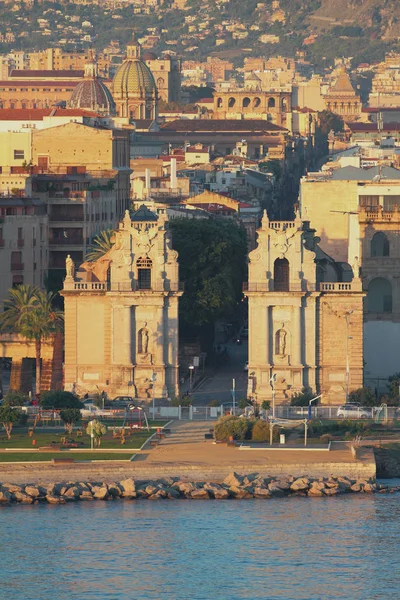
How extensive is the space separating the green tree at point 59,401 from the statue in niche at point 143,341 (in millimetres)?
6202

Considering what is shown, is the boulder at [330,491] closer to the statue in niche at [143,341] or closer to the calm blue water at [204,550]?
the calm blue water at [204,550]

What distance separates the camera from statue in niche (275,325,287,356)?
11450 centimetres

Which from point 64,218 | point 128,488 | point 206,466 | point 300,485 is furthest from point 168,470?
point 64,218

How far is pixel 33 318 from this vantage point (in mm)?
118625

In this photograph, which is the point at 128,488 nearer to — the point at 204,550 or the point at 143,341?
the point at 204,550

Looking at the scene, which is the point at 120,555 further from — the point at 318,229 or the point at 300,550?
the point at 318,229

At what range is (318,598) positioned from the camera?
81250mm

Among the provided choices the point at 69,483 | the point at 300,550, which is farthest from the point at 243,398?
the point at 300,550

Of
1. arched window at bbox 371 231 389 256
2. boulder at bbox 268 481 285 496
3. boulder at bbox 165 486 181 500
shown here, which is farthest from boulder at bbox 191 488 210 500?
arched window at bbox 371 231 389 256

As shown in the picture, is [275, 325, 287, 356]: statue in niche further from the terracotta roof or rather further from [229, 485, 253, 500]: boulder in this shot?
the terracotta roof

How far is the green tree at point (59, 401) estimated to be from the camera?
108812 millimetres

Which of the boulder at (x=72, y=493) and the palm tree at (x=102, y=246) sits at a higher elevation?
the palm tree at (x=102, y=246)

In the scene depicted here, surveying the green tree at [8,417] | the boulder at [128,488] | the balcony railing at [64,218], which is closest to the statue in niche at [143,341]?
the green tree at [8,417]

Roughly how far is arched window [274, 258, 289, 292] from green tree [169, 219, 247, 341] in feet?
31.1
